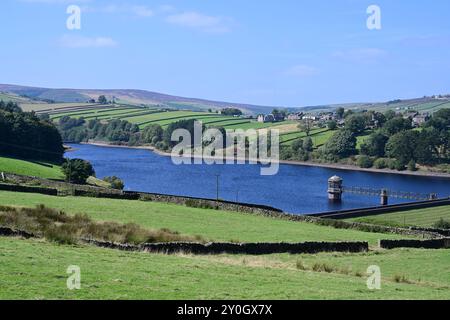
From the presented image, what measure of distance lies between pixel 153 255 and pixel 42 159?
77902 mm

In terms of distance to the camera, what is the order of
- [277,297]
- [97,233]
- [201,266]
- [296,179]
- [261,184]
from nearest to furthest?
[277,297] → [201,266] → [97,233] → [261,184] → [296,179]

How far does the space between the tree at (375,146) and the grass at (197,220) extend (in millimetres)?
120710

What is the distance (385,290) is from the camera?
1798 centimetres

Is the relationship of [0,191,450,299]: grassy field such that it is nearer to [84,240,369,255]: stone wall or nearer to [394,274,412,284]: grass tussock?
[394,274,412,284]: grass tussock

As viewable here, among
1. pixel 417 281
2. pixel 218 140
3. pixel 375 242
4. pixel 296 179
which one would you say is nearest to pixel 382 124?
pixel 218 140

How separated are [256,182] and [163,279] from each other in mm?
99949

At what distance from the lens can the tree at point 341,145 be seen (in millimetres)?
160875

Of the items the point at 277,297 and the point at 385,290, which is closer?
the point at 277,297

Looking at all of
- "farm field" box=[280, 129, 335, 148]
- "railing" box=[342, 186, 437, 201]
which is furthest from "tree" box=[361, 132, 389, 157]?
"railing" box=[342, 186, 437, 201]

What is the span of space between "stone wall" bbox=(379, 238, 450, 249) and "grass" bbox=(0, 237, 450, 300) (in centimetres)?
899

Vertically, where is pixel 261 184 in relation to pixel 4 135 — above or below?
below

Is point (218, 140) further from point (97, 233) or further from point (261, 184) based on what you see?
point (97, 233)

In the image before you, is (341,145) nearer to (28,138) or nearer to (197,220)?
(28,138)

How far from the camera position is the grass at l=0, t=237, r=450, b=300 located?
48.0ft
